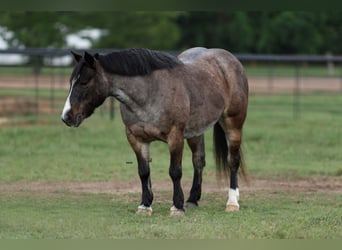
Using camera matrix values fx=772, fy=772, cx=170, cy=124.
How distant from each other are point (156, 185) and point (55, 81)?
58.7 ft

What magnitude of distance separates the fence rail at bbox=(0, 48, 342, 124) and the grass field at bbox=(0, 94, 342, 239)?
142cm

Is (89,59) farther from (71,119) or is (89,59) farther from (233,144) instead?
(233,144)

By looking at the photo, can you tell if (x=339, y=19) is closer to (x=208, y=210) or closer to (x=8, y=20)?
(x=8, y=20)

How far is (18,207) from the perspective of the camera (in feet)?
25.8

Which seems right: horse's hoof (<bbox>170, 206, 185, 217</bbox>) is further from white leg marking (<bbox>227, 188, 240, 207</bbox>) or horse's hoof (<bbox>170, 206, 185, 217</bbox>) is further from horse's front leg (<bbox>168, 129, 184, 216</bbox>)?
white leg marking (<bbox>227, 188, 240, 207</bbox>)

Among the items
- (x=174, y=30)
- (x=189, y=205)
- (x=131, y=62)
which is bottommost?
(x=174, y=30)

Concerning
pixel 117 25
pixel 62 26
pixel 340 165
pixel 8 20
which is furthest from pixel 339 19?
pixel 340 165

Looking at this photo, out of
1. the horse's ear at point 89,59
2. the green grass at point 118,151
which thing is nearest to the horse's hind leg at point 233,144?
the horse's ear at point 89,59

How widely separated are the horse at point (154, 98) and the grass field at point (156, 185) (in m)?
0.47

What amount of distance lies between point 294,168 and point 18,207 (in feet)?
15.7

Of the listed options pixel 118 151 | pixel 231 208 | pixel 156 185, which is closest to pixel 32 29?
pixel 118 151

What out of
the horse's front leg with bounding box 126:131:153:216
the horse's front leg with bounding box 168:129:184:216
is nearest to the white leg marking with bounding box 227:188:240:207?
the horse's front leg with bounding box 168:129:184:216

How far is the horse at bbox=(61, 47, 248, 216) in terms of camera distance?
703 cm

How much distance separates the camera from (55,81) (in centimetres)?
2703
